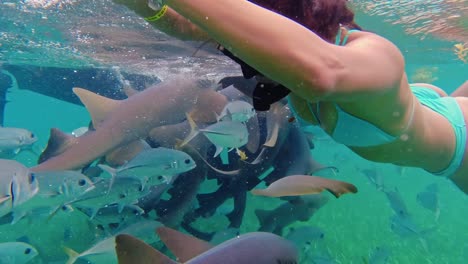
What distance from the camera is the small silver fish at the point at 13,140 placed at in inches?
253

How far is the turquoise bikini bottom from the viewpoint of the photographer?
3.36 metres

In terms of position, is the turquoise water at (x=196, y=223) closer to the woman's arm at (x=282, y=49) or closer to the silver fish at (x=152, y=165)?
the silver fish at (x=152, y=165)

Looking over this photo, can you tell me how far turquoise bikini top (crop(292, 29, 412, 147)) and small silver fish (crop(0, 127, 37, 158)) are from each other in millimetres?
5949

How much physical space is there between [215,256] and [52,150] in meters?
3.98

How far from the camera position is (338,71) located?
1.48 m

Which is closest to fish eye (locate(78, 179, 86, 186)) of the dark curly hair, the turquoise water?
the turquoise water

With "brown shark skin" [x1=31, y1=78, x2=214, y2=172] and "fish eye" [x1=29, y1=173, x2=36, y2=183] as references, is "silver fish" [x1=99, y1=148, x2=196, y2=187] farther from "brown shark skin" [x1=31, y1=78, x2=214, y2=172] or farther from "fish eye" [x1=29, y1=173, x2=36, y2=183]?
"brown shark skin" [x1=31, y1=78, x2=214, y2=172]

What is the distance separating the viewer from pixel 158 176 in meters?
4.49

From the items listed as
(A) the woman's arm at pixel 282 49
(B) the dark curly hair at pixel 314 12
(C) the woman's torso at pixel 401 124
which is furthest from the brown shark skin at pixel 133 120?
(A) the woman's arm at pixel 282 49

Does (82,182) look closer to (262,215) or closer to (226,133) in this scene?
(226,133)

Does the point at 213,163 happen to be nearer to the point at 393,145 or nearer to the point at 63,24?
the point at 393,145

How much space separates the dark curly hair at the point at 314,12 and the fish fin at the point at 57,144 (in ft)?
13.6

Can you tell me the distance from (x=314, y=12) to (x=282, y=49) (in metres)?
0.84

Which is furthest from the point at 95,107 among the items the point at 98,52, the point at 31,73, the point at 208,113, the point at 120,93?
the point at 31,73
